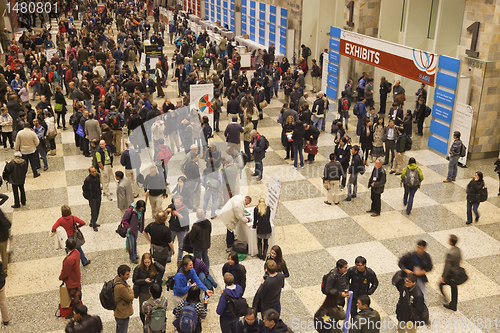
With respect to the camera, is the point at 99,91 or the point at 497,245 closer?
the point at 497,245

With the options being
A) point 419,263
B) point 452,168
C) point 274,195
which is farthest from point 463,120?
point 419,263

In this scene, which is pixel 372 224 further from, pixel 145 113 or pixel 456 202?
pixel 145 113

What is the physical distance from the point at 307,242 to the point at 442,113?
7.79 metres

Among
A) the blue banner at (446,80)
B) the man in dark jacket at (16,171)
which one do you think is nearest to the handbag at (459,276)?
the blue banner at (446,80)

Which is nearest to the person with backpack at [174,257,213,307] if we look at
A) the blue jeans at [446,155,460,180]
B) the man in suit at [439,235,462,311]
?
the man in suit at [439,235,462,311]

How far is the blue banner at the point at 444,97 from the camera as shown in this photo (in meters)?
15.9

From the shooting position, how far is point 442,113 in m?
16.3

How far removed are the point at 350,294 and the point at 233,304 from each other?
1643 mm

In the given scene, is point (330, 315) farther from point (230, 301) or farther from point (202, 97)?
point (202, 97)

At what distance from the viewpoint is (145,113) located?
52.3 ft

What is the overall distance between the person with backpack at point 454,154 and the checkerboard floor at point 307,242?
251 mm

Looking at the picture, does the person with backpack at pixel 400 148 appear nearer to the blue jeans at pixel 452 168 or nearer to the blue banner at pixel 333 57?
the blue jeans at pixel 452 168

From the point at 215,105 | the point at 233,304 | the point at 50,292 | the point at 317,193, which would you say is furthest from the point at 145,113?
Answer: the point at 233,304

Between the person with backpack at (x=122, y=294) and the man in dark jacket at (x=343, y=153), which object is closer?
the person with backpack at (x=122, y=294)
